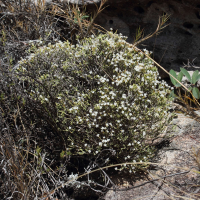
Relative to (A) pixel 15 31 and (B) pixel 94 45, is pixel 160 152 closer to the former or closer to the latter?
(B) pixel 94 45

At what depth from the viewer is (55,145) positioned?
259cm

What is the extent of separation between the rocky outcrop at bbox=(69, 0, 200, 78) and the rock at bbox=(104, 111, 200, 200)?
1.22 meters

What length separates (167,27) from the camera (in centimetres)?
344

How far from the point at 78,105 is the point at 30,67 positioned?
0.90 meters

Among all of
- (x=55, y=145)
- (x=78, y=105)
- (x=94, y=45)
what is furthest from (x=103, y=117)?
(x=94, y=45)

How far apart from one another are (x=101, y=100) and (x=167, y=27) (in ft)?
6.27

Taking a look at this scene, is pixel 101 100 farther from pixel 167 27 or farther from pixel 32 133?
pixel 167 27

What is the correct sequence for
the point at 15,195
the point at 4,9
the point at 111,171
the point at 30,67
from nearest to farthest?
the point at 15,195 → the point at 111,171 → the point at 30,67 → the point at 4,9

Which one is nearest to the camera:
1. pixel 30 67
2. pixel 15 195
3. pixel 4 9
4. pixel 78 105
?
pixel 15 195

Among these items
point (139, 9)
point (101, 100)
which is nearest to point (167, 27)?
point (139, 9)

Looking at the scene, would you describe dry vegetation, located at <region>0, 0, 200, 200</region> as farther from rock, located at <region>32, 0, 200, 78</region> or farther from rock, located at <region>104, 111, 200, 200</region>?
rock, located at <region>32, 0, 200, 78</region>

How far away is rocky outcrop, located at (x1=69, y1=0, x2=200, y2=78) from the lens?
3.27m

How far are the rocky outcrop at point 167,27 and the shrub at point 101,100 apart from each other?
855 millimetres

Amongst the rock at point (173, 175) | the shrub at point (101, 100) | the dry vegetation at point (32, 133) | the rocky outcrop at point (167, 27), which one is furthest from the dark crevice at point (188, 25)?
the rock at point (173, 175)
